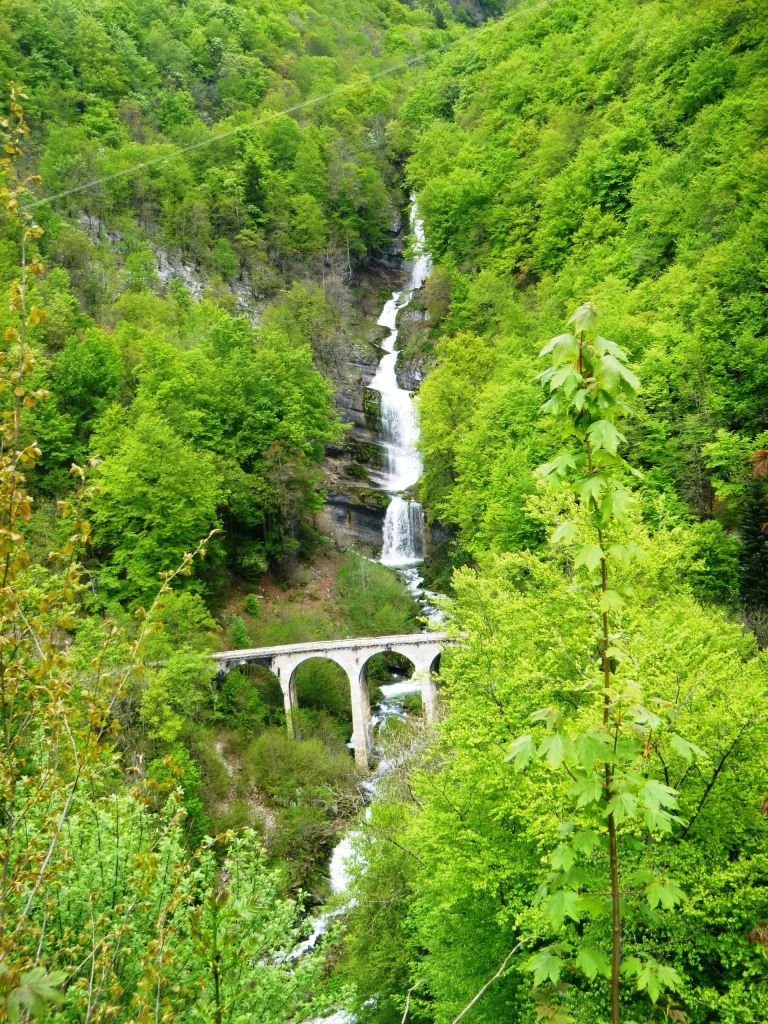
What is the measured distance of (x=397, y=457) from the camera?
41.2 metres

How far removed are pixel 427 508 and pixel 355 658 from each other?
1017cm

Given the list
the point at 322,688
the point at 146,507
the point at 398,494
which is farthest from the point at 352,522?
the point at 146,507

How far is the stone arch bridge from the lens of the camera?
25875mm

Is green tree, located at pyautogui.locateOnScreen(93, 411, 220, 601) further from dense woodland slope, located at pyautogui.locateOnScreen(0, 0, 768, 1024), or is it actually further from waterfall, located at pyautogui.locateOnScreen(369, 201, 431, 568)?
waterfall, located at pyautogui.locateOnScreen(369, 201, 431, 568)

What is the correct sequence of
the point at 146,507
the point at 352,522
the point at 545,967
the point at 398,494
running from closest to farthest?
the point at 545,967, the point at 146,507, the point at 352,522, the point at 398,494

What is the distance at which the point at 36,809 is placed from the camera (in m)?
7.81

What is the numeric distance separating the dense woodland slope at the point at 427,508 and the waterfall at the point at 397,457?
7.89 ft

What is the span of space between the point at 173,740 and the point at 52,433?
48.6 ft

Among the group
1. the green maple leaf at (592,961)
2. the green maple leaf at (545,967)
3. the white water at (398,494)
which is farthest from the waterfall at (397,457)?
the green maple leaf at (592,961)

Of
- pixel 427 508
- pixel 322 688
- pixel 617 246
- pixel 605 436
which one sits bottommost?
pixel 322 688

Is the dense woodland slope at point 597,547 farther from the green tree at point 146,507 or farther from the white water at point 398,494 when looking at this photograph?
the green tree at point 146,507

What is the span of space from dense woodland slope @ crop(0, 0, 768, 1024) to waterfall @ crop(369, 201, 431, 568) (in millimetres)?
2403

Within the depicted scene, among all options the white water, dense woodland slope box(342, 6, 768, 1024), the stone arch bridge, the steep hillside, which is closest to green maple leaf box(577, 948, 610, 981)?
dense woodland slope box(342, 6, 768, 1024)

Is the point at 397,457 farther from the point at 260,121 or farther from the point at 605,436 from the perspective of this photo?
the point at 605,436
